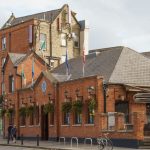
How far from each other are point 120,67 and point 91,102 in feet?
19.0

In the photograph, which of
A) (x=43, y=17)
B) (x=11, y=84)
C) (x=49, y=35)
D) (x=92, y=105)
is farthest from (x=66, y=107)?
(x=43, y=17)

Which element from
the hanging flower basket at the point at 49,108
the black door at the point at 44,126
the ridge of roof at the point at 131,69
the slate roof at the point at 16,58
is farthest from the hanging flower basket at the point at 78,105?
the slate roof at the point at 16,58

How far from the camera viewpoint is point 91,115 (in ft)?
140

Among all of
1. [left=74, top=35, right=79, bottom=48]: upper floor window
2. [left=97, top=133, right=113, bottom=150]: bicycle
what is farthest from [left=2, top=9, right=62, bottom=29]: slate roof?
[left=97, top=133, right=113, bottom=150]: bicycle

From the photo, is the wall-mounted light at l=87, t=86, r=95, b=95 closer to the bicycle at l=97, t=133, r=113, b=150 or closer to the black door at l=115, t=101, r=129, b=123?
the black door at l=115, t=101, r=129, b=123

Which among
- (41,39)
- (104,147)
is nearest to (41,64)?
(41,39)

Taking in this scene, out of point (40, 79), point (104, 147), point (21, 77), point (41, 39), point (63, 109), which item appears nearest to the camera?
point (104, 147)

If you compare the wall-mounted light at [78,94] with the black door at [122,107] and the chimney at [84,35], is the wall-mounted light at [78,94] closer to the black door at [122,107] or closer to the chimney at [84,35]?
the black door at [122,107]

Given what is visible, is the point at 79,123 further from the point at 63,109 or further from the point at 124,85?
the point at 124,85

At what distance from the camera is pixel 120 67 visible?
4591 centimetres

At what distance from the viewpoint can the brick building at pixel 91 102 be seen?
129 feet

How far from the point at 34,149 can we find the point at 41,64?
22457mm

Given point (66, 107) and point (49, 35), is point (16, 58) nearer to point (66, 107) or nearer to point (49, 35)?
point (49, 35)

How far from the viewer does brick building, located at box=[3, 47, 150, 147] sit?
129 feet
